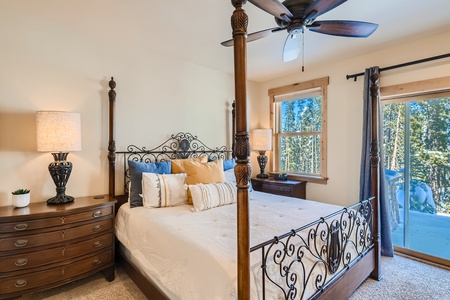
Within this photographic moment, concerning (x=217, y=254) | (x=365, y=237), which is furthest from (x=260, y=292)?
(x=365, y=237)

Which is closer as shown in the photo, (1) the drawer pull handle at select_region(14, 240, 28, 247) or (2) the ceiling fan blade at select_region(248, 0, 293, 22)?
(2) the ceiling fan blade at select_region(248, 0, 293, 22)

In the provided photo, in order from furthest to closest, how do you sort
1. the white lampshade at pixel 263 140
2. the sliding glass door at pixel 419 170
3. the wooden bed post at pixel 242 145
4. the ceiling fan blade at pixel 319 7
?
1. the white lampshade at pixel 263 140
2. the sliding glass door at pixel 419 170
3. the ceiling fan blade at pixel 319 7
4. the wooden bed post at pixel 242 145

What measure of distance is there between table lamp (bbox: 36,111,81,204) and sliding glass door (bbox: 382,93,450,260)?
12.0 ft

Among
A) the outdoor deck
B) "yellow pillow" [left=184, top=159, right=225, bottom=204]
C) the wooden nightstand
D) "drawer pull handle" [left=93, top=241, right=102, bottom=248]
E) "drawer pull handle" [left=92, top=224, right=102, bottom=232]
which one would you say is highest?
"yellow pillow" [left=184, top=159, right=225, bottom=204]

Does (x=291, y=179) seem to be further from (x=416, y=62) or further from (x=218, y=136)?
(x=416, y=62)

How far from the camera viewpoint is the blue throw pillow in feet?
8.17

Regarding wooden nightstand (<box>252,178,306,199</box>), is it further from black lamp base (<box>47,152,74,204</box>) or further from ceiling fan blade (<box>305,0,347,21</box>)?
black lamp base (<box>47,152,74,204</box>)

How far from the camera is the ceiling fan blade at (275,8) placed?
4.60 feet

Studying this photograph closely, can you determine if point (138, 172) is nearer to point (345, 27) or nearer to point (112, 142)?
point (112, 142)

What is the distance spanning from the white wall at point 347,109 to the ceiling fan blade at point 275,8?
2.05 meters

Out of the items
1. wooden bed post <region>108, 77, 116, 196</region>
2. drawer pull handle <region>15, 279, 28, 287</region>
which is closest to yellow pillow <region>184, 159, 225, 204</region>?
wooden bed post <region>108, 77, 116, 196</region>

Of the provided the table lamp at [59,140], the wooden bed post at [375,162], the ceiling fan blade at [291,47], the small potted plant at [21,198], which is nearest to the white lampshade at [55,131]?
the table lamp at [59,140]

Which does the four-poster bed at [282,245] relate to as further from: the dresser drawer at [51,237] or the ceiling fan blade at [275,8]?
the ceiling fan blade at [275,8]

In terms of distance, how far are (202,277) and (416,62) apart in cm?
322
